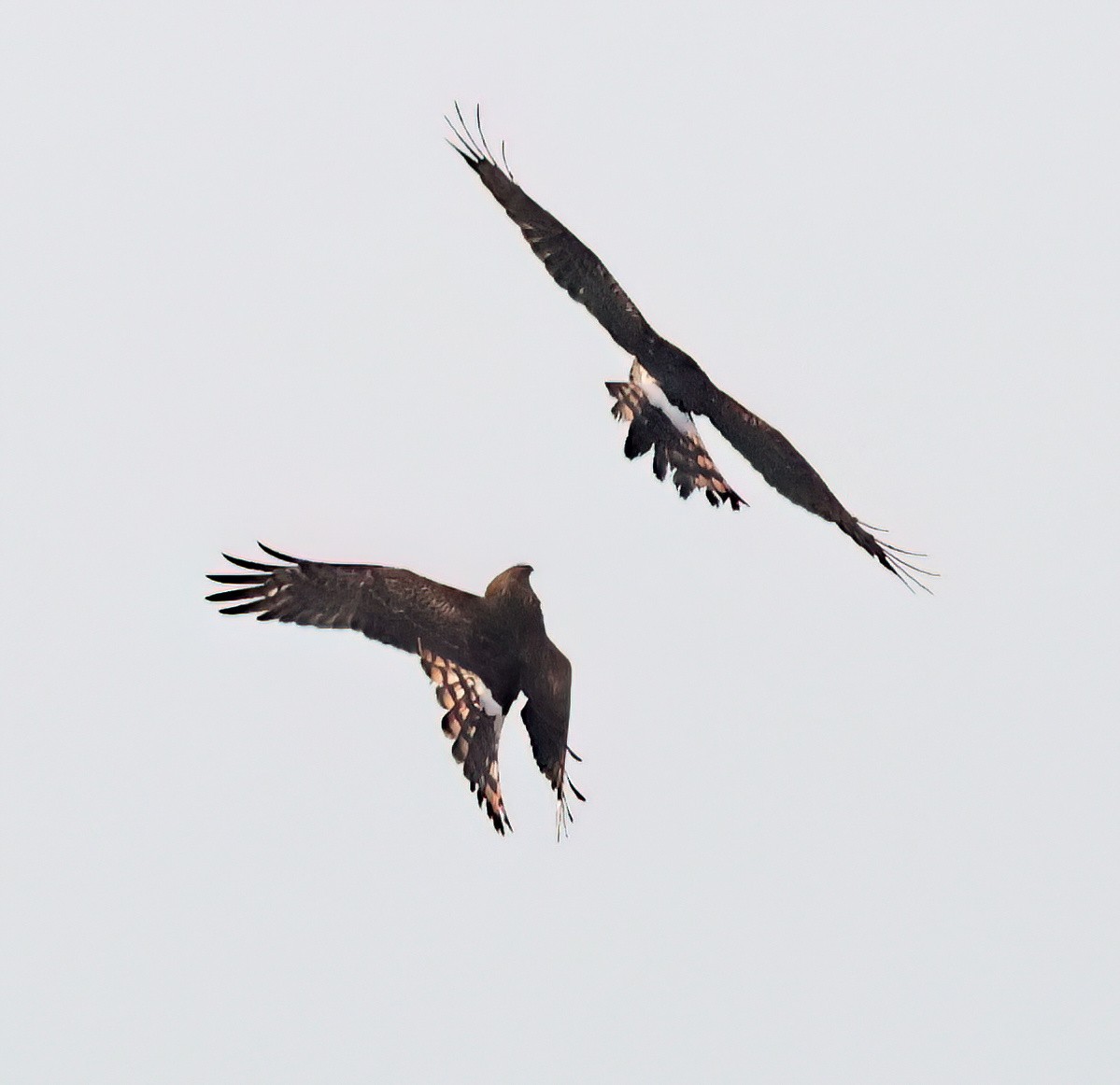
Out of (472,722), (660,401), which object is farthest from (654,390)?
(472,722)

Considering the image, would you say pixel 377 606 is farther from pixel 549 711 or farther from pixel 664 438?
pixel 664 438

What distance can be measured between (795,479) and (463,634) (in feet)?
7.55

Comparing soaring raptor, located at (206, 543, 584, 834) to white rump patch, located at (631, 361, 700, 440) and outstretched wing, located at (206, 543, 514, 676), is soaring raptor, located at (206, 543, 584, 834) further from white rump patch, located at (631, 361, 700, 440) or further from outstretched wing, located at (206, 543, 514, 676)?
white rump patch, located at (631, 361, 700, 440)

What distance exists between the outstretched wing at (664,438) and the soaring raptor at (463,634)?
162 cm

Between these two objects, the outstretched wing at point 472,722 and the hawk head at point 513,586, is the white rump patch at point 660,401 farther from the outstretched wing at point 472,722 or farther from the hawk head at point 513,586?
the outstretched wing at point 472,722

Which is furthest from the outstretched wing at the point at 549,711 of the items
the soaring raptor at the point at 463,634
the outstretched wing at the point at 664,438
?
the outstretched wing at the point at 664,438

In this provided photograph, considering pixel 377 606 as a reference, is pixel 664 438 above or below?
above

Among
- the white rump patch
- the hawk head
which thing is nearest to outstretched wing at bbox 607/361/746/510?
the white rump patch

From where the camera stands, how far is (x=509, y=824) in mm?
14266

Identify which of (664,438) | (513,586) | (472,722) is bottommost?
(472,722)

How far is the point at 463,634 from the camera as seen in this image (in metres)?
14.2

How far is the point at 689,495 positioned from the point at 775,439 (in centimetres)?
130

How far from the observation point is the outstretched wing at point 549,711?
47.4 feet

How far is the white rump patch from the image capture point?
1556 cm
